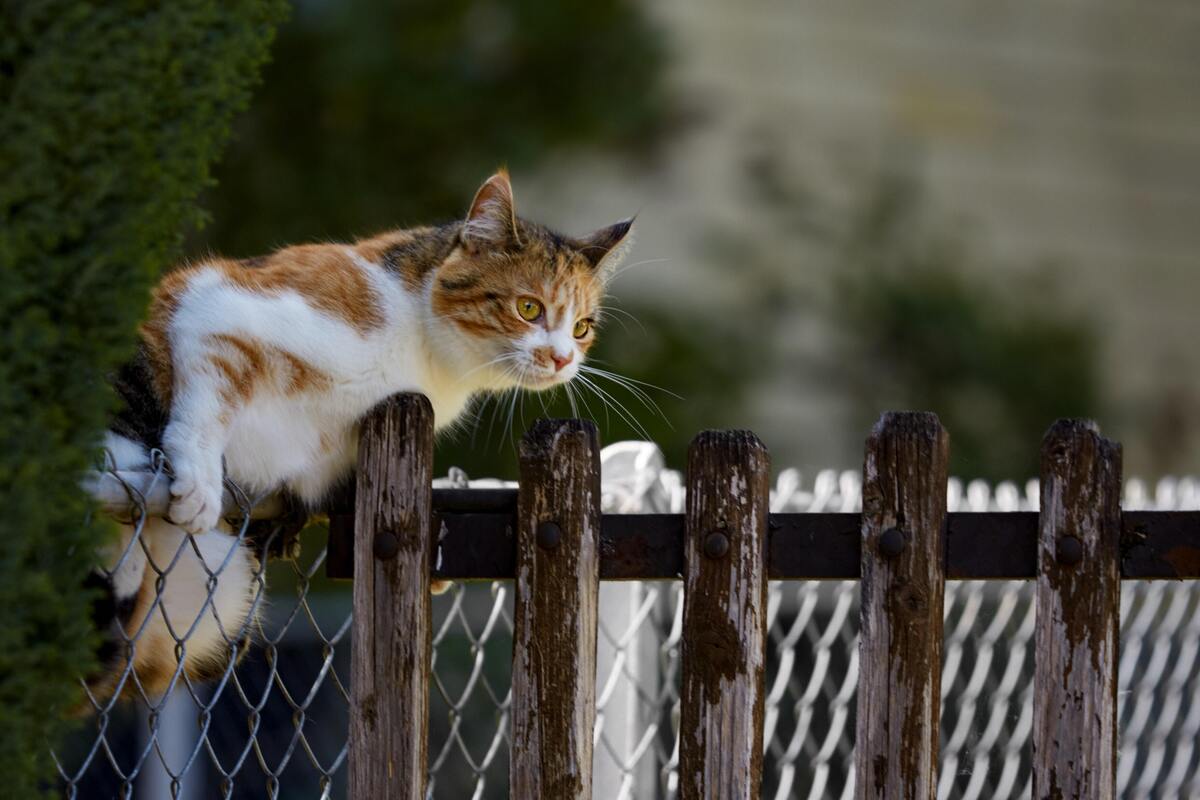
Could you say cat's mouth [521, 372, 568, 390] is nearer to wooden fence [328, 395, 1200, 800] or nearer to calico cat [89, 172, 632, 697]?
calico cat [89, 172, 632, 697]

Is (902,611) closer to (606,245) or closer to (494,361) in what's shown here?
(494,361)

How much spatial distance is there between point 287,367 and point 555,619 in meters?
0.67

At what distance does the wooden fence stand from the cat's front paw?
0.18 metres

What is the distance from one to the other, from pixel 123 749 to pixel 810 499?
2483 mm

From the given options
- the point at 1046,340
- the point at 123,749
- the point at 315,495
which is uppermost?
the point at 1046,340

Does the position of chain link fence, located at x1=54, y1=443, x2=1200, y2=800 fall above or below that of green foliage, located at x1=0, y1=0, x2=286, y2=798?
below

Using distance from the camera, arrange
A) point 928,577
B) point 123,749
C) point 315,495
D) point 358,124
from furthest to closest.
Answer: point 358,124
point 123,749
point 315,495
point 928,577

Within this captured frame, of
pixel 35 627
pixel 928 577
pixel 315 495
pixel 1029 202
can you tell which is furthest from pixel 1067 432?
pixel 1029 202

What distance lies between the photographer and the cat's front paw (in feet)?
5.16

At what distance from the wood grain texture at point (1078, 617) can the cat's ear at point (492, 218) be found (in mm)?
1052

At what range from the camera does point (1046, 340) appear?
6965 millimetres

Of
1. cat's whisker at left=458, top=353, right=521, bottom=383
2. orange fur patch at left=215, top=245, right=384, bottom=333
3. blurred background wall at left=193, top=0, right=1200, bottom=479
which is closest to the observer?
orange fur patch at left=215, top=245, right=384, bottom=333

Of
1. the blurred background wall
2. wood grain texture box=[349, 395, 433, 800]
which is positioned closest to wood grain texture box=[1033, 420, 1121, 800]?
wood grain texture box=[349, 395, 433, 800]

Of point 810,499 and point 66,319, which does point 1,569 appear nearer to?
point 66,319
